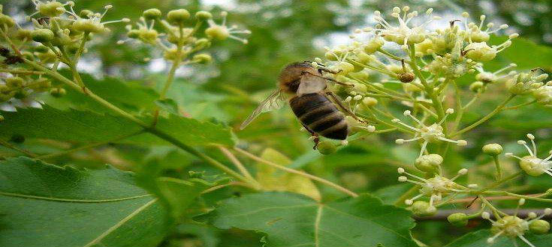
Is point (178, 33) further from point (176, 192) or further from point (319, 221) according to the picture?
point (319, 221)

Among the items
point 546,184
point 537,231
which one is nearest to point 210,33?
point 537,231

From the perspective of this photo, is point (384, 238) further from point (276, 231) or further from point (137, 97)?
point (137, 97)

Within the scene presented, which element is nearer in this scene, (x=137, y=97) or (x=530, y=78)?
(x=530, y=78)

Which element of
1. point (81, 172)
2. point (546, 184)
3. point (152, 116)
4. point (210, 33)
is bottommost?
point (546, 184)

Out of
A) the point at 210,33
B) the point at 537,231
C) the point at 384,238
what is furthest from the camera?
the point at 210,33

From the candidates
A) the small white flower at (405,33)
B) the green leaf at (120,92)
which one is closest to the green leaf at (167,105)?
the green leaf at (120,92)

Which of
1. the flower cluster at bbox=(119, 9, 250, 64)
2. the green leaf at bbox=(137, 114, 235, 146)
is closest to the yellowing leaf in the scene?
the green leaf at bbox=(137, 114, 235, 146)

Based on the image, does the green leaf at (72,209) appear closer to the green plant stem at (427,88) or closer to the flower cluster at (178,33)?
the flower cluster at (178,33)

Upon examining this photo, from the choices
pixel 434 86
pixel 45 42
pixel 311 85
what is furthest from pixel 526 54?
pixel 45 42
